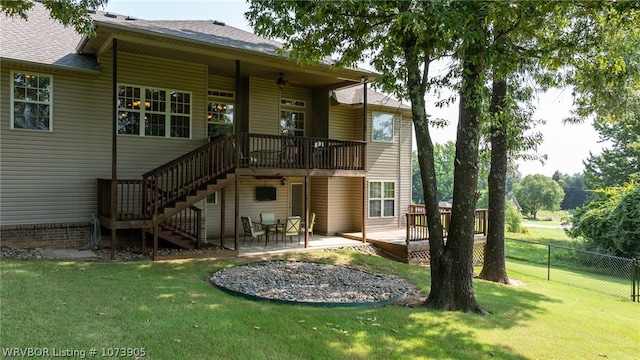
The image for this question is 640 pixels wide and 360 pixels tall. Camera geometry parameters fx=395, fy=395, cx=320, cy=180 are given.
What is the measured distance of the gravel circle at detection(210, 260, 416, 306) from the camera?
7.23m

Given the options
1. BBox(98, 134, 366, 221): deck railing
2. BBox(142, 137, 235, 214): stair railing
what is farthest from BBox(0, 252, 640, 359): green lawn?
BBox(142, 137, 235, 214): stair railing

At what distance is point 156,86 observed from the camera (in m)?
11.5

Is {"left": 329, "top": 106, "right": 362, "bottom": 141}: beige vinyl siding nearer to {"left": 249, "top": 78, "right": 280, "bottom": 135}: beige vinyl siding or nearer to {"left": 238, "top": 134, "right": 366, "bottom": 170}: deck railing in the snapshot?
{"left": 249, "top": 78, "right": 280, "bottom": 135}: beige vinyl siding

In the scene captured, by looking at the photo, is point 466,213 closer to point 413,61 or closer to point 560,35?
point 413,61

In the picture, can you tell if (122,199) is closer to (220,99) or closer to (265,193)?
(220,99)

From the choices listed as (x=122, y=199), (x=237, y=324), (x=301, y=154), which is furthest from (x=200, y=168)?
(x=237, y=324)

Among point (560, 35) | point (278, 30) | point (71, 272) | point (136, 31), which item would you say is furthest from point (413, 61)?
point (71, 272)

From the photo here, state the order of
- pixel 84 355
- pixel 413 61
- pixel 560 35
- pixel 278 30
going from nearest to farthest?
pixel 84 355, pixel 413 61, pixel 278 30, pixel 560 35

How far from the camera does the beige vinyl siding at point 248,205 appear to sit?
13.1 metres

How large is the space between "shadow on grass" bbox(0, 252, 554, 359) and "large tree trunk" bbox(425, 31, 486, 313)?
21.3 inches

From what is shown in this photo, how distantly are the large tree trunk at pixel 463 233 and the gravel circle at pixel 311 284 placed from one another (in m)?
0.94

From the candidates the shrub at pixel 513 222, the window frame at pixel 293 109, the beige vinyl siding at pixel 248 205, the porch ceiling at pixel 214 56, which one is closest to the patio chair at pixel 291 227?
the beige vinyl siding at pixel 248 205

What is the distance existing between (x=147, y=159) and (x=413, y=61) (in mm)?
7990

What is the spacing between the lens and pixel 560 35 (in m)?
9.42
